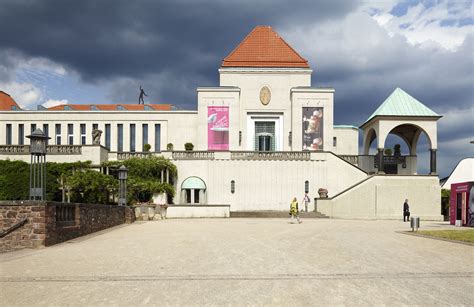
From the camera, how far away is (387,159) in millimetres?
46906

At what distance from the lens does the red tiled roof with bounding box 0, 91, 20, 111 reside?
2257 inches

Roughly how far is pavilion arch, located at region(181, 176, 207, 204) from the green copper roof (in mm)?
18308

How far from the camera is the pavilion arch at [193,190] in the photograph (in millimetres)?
42812

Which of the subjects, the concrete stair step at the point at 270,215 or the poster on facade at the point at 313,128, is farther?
the poster on facade at the point at 313,128

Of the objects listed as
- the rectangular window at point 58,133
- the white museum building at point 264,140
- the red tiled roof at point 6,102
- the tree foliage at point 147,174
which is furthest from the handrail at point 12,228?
the red tiled roof at point 6,102

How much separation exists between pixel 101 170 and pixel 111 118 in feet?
37.0

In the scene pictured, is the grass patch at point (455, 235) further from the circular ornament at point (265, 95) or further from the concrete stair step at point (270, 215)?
the circular ornament at point (265, 95)

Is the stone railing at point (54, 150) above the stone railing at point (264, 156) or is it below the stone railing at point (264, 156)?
above

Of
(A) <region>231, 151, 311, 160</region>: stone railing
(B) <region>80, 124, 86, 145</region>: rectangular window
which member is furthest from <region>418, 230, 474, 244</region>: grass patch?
(B) <region>80, 124, 86, 145</region>: rectangular window

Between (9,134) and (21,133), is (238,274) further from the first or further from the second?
(9,134)

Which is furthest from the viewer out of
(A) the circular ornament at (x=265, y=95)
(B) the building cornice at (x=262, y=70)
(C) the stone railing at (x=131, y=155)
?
(B) the building cornice at (x=262, y=70)

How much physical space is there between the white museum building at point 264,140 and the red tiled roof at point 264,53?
12cm

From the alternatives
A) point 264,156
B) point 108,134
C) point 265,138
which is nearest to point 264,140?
point 265,138

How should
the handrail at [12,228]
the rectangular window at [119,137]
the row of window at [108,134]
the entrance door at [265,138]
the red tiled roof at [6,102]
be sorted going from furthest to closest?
1. the red tiled roof at [6,102]
2. the rectangular window at [119,137]
3. the row of window at [108,134]
4. the entrance door at [265,138]
5. the handrail at [12,228]
